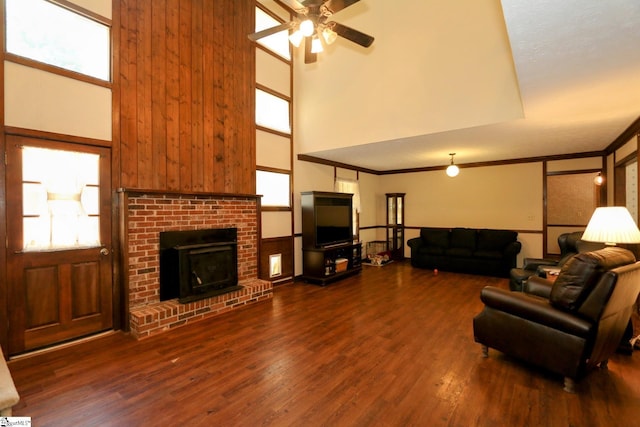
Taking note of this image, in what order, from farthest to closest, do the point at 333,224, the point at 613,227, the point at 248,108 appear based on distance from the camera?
the point at 333,224 < the point at 248,108 < the point at 613,227

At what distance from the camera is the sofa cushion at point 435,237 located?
6836 mm

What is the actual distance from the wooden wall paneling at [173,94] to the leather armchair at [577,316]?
3.94 metres

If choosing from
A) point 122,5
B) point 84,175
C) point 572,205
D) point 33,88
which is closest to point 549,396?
point 84,175

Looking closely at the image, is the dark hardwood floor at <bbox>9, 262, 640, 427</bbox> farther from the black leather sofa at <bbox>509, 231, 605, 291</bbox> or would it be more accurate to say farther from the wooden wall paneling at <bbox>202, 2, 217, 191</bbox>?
the wooden wall paneling at <bbox>202, 2, 217, 191</bbox>

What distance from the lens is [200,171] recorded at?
4.15m

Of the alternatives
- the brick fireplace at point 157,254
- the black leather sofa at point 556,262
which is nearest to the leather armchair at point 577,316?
the black leather sofa at point 556,262

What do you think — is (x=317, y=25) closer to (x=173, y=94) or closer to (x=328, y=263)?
(x=173, y=94)

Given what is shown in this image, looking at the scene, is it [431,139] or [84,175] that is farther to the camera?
[431,139]

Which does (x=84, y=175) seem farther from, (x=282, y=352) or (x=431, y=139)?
(x=431, y=139)

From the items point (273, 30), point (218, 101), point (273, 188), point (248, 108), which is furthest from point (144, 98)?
point (273, 188)

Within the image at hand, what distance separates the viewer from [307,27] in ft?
9.46

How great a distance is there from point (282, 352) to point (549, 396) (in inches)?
84.2

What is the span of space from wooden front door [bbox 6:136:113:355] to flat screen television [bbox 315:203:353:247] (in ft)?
10.8

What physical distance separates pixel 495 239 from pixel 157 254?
6290 mm
